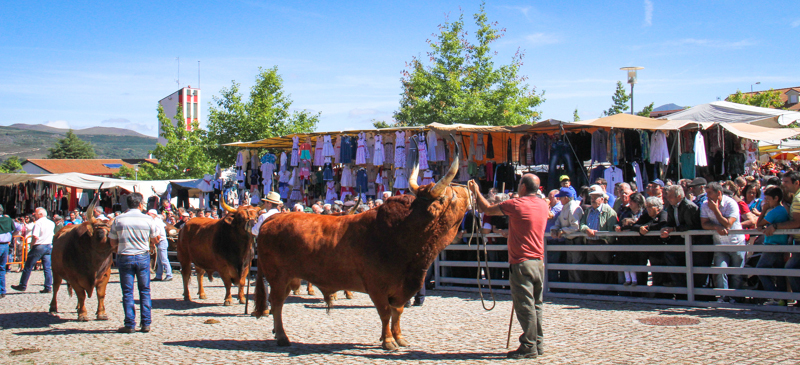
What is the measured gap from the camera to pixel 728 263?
878 cm

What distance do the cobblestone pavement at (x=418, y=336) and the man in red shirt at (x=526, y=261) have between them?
9.7 inches

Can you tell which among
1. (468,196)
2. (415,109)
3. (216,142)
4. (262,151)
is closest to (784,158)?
(415,109)

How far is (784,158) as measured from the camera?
2278 cm

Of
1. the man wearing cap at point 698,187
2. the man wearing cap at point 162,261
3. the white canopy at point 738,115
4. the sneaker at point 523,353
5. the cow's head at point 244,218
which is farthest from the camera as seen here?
the white canopy at point 738,115

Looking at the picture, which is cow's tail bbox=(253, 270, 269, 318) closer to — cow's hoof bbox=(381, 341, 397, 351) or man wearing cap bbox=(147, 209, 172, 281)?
cow's hoof bbox=(381, 341, 397, 351)

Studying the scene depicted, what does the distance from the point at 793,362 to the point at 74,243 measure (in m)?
9.90

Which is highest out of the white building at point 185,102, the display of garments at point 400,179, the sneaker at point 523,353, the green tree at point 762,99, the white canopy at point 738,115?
the white building at point 185,102

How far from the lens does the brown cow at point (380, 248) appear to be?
6680 mm

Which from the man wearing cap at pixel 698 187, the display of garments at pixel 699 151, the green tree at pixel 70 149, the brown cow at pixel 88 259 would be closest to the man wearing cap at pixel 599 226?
the man wearing cap at pixel 698 187

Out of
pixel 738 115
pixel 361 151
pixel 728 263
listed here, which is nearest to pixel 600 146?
pixel 728 263

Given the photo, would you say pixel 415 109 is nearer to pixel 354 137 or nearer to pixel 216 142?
pixel 216 142

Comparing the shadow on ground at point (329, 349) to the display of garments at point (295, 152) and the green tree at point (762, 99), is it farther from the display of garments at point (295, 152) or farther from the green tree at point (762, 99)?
the green tree at point (762, 99)

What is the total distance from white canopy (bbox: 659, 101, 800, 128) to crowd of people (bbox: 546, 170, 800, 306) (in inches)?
230

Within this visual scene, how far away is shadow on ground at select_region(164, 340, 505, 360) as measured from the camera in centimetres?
645
